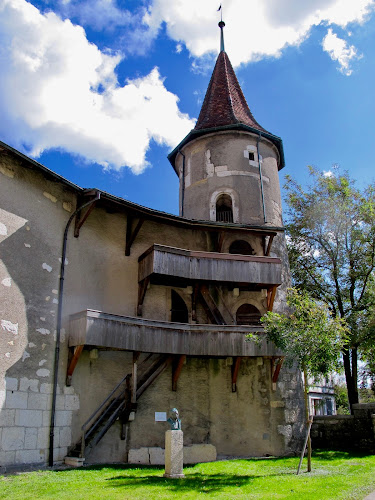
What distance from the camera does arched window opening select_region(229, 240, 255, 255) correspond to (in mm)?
19188

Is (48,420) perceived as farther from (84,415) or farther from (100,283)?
(100,283)

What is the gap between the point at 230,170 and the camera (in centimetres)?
2058

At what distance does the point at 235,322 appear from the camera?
1784 centimetres

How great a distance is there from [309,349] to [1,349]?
25.6 feet

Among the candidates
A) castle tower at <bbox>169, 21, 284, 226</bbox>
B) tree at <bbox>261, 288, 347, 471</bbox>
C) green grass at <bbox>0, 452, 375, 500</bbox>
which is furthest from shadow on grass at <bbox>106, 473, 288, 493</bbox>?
castle tower at <bbox>169, 21, 284, 226</bbox>

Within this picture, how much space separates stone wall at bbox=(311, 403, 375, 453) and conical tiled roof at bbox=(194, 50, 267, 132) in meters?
12.1

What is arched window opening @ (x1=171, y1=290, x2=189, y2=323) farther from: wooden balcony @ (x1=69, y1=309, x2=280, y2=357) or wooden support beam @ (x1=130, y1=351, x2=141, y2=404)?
wooden support beam @ (x1=130, y1=351, x2=141, y2=404)

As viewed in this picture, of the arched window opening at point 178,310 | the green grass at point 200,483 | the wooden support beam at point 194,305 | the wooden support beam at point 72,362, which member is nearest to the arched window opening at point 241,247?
the wooden support beam at point 194,305

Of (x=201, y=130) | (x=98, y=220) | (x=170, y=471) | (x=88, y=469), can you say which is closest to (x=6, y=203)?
(x=98, y=220)

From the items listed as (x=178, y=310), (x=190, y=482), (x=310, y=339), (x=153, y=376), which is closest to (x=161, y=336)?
(x=153, y=376)

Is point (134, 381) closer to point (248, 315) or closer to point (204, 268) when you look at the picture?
point (204, 268)

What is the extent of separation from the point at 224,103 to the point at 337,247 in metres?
8.45

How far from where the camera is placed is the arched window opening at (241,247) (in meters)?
19.2

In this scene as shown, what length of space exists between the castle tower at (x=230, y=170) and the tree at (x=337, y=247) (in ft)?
6.87
